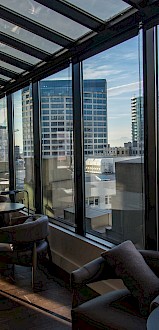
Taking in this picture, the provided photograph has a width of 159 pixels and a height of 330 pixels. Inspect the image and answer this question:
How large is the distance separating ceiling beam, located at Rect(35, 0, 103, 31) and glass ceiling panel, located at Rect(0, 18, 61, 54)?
83 centimetres

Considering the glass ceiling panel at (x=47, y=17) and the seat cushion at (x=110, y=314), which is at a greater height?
the glass ceiling panel at (x=47, y=17)

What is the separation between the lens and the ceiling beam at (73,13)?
339 centimetres

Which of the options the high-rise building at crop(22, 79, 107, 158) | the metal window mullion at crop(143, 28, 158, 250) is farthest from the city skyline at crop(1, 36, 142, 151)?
the metal window mullion at crop(143, 28, 158, 250)

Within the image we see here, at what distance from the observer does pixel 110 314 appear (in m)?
2.38

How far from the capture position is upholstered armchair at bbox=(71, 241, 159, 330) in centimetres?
230

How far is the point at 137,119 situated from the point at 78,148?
1.30m

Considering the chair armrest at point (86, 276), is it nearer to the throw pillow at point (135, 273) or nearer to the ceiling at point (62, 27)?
the throw pillow at point (135, 273)

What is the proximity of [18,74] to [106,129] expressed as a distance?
2.73m

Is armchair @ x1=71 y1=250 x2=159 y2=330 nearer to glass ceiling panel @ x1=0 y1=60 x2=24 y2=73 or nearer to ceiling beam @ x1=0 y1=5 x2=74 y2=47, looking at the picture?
ceiling beam @ x1=0 y1=5 x2=74 y2=47

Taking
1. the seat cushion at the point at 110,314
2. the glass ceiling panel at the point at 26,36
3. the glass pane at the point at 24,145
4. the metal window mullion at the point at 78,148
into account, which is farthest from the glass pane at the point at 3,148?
the seat cushion at the point at 110,314

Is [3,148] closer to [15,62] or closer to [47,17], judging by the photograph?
[15,62]

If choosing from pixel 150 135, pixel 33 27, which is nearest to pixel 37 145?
pixel 33 27

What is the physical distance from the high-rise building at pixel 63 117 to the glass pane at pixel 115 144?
1 centimetres

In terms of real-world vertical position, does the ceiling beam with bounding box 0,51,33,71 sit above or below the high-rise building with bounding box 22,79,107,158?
above
